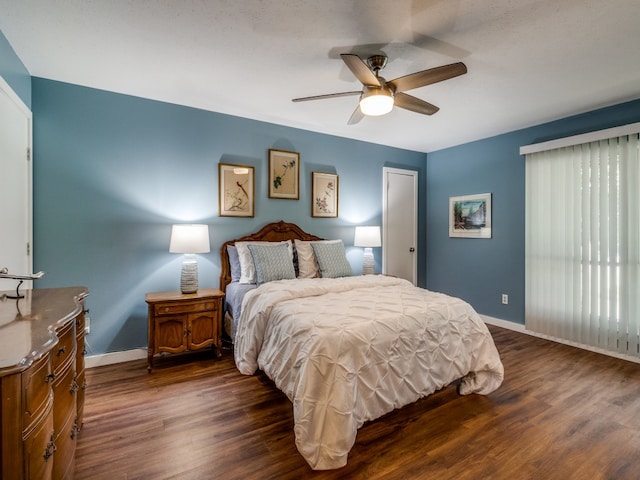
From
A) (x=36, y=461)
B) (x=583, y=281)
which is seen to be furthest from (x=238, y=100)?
(x=583, y=281)

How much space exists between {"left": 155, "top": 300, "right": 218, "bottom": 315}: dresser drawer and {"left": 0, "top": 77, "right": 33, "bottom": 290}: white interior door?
3.23ft

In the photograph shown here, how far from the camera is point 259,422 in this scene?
2.09m

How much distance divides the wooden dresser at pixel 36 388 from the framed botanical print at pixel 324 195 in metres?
3.00

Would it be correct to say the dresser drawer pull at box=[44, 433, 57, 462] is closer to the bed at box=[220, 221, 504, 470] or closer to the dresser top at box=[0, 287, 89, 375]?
the dresser top at box=[0, 287, 89, 375]

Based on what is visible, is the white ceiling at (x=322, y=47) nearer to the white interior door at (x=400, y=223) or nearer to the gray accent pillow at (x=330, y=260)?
the gray accent pillow at (x=330, y=260)

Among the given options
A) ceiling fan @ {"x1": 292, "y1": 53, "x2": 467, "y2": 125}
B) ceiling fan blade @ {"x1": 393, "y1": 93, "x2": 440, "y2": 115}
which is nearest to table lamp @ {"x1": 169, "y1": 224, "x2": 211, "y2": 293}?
ceiling fan @ {"x1": 292, "y1": 53, "x2": 467, "y2": 125}

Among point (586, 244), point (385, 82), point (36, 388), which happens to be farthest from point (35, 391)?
point (586, 244)

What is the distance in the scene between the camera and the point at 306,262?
360 centimetres

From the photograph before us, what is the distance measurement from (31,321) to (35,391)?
1.13 feet

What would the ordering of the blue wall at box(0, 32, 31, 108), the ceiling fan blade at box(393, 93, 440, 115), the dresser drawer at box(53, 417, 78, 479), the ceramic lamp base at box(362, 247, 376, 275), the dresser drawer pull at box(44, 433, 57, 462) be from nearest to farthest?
the dresser drawer pull at box(44, 433, 57, 462), the dresser drawer at box(53, 417, 78, 479), the blue wall at box(0, 32, 31, 108), the ceiling fan blade at box(393, 93, 440, 115), the ceramic lamp base at box(362, 247, 376, 275)

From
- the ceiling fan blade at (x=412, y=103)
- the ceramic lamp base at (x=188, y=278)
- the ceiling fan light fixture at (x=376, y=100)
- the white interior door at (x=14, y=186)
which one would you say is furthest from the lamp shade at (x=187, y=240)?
the ceiling fan blade at (x=412, y=103)

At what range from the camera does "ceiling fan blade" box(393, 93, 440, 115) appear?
96.7 inches

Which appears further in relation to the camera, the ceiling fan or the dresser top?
the ceiling fan

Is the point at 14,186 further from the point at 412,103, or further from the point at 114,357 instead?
the point at 412,103
